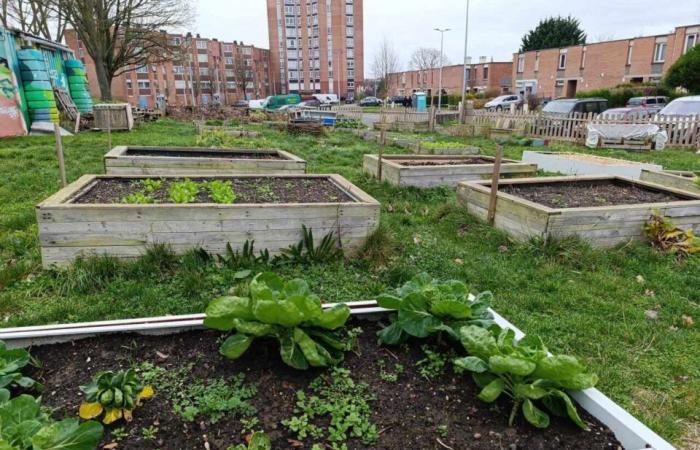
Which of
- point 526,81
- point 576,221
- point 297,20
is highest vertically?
point 297,20

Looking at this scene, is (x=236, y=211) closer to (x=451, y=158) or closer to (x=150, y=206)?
(x=150, y=206)

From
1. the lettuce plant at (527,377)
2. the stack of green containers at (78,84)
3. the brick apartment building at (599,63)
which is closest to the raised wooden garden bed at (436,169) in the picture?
the lettuce plant at (527,377)

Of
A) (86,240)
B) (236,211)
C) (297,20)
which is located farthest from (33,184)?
(297,20)

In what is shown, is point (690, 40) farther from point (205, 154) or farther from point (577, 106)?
point (205, 154)

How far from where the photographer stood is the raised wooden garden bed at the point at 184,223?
392cm

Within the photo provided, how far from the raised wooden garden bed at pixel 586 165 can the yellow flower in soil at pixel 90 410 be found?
9014 mm

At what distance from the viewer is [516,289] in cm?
404

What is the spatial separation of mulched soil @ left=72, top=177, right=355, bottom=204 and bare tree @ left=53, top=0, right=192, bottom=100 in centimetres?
2321

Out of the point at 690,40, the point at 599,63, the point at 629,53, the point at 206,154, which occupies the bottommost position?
the point at 206,154

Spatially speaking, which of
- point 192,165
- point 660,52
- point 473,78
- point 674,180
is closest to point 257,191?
point 192,165

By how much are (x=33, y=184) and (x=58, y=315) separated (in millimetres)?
5343

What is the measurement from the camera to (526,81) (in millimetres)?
53531

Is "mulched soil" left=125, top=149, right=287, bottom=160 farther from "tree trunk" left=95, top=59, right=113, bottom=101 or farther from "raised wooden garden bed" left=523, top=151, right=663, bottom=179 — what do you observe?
"tree trunk" left=95, top=59, right=113, bottom=101

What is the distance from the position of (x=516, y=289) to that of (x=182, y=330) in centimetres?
295
